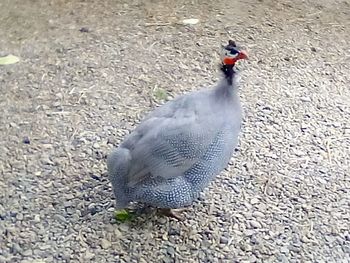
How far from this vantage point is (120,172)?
79.7 inches

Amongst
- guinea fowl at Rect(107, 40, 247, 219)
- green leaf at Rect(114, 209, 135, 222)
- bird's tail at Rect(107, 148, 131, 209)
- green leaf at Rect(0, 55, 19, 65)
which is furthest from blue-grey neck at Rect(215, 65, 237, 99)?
green leaf at Rect(0, 55, 19, 65)

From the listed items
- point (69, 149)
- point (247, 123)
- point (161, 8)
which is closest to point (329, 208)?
point (247, 123)

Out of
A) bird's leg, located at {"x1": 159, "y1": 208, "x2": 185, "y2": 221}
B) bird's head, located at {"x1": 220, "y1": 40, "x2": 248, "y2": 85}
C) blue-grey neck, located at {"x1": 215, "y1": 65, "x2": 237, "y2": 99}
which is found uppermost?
bird's head, located at {"x1": 220, "y1": 40, "x2": 248, "y2": 85}

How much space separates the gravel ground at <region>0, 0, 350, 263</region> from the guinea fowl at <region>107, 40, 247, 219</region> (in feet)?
0.49

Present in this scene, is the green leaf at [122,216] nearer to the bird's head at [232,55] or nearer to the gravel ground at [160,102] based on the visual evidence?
the gravel ground at [160,102]

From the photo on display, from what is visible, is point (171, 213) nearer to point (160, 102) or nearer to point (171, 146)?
point (171, 146)

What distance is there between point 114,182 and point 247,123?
2.44ft

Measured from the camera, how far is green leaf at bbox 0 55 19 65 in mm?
2959

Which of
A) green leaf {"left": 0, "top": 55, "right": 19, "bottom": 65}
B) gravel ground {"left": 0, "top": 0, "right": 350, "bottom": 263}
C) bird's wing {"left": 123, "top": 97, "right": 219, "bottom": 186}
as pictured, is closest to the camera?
bird's wing {"left": 123, "top": 97, "right": 219, "bottom": 186}

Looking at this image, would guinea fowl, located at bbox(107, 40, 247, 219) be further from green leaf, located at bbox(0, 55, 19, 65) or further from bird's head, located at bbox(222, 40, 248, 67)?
green leaf, located at bbox(0, 55, 19, 65)

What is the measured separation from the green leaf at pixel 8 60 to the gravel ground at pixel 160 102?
0.04 m

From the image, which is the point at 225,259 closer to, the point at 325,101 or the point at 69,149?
the point at 69,149

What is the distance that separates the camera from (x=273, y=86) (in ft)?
9.40

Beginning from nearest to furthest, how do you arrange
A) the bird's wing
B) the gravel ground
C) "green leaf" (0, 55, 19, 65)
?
the bird's wing < the gravel ground < "green leaf" (0, 55, 19, 65)
